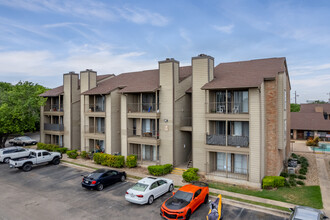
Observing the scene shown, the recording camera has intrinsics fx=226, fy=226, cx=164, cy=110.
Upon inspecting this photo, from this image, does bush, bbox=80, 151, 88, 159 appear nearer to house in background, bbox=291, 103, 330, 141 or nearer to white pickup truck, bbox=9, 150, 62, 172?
white pickup truck, bbox=9, 150, 62, 172

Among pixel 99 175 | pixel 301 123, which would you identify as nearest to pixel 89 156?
pixel 99 175

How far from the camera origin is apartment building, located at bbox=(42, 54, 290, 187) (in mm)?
18172

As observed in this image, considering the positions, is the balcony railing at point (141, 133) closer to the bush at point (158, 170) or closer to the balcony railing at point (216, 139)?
the bush at point (158, 170)

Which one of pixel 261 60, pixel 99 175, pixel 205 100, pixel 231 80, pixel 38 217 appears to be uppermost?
pixel 261 60

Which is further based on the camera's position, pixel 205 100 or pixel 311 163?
pixel 311 163

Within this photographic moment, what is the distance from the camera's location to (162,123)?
73.4ft

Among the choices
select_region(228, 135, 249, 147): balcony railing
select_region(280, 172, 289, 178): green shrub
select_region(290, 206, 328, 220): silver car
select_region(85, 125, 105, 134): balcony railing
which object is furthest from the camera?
select_region(85, 125, 105, 134): balcony railing

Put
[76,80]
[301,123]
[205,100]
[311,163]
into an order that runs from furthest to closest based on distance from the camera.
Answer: [301,123], [76,80], [311,163], [205,100]

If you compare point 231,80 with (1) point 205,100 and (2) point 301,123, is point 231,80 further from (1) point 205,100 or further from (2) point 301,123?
(2) point 301,123

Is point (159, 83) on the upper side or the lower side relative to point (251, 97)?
upper

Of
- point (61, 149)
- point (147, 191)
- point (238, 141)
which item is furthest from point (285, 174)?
point (61, 149)

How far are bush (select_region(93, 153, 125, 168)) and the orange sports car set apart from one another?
10232 millimetres

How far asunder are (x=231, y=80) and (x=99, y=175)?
42.9 feet

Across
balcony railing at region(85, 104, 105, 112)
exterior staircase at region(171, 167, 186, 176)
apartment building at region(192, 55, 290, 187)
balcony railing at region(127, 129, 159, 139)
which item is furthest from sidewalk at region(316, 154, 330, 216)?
balcony railing at region(85, 104, 105, 112)
